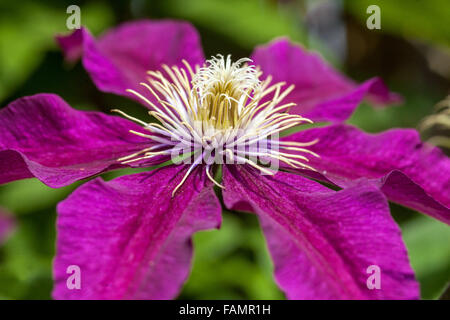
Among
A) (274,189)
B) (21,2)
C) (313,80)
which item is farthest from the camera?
(21,2)

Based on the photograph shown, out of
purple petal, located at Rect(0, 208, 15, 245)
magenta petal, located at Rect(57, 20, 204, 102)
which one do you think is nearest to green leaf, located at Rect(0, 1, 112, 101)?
magenta petal, located at Rect(57, 20, 204, 102)

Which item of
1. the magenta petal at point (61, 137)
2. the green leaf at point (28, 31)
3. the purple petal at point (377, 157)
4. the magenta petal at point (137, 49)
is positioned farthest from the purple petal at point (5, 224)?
the purple petal at point (377, 157)

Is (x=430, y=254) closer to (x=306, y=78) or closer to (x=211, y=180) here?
(x=306, y=78)

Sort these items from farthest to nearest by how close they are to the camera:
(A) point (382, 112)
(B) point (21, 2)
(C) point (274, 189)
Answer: (A) point (382, 112)
(B) point (21, 2)
(C) point (274, 189)

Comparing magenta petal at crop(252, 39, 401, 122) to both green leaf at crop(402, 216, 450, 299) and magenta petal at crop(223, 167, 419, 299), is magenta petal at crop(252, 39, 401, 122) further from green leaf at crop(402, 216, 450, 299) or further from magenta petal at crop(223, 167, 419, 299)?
magenta petal at crop(223, 167, 419, 299)

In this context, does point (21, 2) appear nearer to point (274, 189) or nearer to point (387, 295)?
point (274, 189)

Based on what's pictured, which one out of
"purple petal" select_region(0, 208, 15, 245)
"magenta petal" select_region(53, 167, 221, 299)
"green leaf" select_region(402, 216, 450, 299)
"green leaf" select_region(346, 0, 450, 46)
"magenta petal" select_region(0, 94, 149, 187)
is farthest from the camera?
"purple petal" select_region(0, 208, 15, 245)
